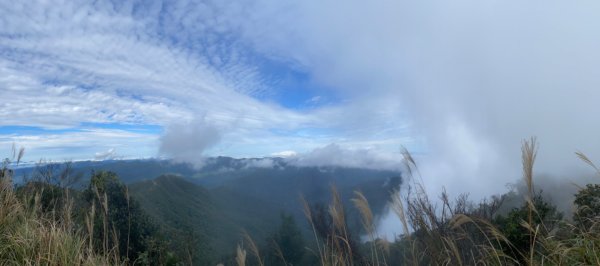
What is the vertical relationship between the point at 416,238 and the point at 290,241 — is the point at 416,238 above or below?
above

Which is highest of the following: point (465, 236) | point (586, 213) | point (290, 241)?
point (465, 236)

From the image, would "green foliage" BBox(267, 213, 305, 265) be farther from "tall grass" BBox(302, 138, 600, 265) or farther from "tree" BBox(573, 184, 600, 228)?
"tall grass" BBox(302, 138, 600, 265)

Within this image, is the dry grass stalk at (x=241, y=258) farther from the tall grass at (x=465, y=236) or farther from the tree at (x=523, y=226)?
the tree at (x=523, y=226)

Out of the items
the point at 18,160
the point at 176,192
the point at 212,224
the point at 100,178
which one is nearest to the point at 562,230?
the point at 18,160

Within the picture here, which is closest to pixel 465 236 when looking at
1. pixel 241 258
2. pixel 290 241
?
pixel 241 258

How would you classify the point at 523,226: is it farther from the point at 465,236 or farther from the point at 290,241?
the point at 290,241

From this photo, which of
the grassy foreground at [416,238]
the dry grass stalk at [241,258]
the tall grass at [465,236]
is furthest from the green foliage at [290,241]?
the dry grass stalk at [241,258]

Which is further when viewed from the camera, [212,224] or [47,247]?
[212,224]

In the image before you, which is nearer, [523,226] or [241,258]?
[523,226]

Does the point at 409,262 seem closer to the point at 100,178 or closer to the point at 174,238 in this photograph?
the point at 100,178

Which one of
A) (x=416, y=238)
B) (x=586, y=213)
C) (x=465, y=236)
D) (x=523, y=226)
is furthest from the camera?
(x=586, y=213)

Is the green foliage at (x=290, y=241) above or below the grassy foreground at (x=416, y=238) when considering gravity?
below
